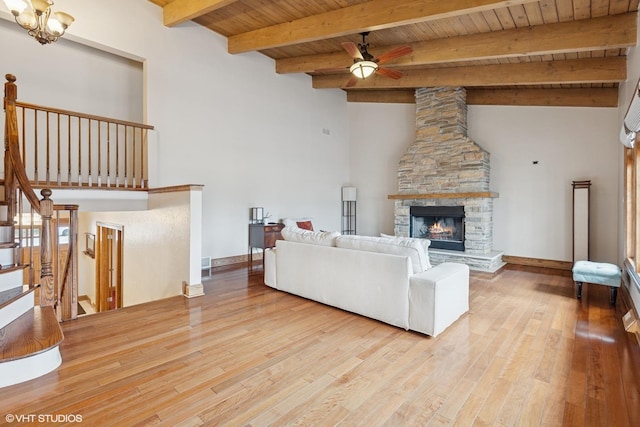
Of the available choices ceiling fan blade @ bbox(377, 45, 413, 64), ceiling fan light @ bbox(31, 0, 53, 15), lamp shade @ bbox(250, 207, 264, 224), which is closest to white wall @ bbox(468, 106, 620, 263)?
ceiling fan blade @ bbox(377, 45, 413, 64)

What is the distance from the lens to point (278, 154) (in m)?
6.70

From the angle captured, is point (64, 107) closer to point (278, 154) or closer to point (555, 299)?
point (278, 154)

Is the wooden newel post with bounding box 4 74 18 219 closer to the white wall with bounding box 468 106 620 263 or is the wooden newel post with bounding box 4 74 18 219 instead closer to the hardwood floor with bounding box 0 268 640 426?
the hardwood floor with bounding box 0 268 640 426

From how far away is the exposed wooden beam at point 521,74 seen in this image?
437 centimetres

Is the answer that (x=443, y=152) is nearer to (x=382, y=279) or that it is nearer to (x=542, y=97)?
(x=542, y=97)

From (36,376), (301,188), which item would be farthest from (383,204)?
(36,376)

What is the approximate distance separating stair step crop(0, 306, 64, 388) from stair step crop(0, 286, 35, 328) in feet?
0.18

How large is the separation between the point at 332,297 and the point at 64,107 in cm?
491

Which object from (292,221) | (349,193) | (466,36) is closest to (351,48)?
(466,36)

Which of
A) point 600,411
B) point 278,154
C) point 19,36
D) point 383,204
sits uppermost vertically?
point 19,36

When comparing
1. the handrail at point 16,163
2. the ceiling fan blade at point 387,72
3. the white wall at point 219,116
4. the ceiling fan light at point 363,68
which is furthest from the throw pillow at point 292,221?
the handrail at point 16,163

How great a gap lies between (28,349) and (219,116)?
4.42 m

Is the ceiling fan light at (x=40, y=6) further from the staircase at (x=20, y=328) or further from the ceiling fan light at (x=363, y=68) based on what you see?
the ceiling fan light at (x=363, y=68)

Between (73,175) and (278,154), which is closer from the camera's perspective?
(73,175)
